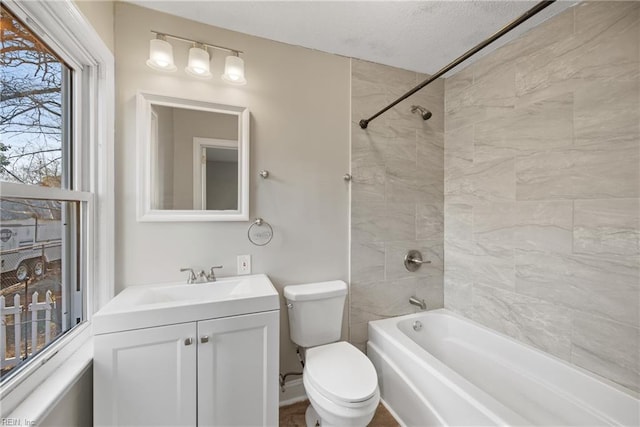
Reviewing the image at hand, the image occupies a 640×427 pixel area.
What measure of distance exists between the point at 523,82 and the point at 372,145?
1.04m

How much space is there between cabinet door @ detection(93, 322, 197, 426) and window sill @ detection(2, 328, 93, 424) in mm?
86

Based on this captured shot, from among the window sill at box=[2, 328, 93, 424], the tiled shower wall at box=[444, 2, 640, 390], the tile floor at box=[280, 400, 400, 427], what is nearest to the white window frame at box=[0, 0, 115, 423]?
the window sill at box=[2, 328, 93, 424]

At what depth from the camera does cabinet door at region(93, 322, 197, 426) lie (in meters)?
1.05

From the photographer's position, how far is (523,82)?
165 centimetres

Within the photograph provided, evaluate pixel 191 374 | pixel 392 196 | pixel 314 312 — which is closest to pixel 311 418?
pixel 314 312

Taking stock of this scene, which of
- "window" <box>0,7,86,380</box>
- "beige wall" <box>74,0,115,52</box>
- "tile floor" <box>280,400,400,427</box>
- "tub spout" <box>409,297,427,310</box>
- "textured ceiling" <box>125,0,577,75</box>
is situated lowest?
"tile floor" <box>280,400,400,427</box>

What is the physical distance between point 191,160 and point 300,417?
1.78 meters

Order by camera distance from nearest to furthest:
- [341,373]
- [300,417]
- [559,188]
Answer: [341,373] < [559,188] < [300,417]

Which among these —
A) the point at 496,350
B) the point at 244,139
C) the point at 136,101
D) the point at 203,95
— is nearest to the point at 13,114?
the point at 136,101

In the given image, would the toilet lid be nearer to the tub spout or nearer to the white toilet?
the white toilet

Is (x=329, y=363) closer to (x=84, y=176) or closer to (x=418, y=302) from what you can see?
(x=418, y=302)

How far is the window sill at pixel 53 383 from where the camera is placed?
817 mm

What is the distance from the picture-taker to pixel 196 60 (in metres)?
1.44

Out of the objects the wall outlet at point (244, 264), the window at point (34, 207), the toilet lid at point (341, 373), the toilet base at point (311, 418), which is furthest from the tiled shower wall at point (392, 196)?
the window at point (34, 207)
